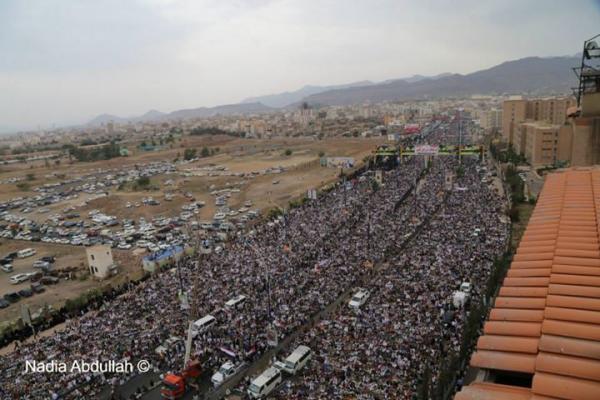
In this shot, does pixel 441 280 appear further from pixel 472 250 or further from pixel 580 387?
pixel 580 387

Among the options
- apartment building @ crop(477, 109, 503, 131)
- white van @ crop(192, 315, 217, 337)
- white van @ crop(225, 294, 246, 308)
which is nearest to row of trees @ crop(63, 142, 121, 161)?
white van @ crop(225, 294, 246, 308)

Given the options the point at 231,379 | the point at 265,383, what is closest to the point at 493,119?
the point at 231,379

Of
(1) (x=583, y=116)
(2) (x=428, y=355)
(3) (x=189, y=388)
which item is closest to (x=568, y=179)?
(1) (x=583, y=116)

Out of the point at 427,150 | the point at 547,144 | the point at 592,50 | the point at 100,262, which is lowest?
the point at 100,262

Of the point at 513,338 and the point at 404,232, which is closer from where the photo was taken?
the point at 513,338

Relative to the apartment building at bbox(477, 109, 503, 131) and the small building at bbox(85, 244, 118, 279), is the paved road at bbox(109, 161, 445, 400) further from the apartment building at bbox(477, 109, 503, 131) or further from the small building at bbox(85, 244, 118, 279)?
the apartment building at bbox(477, 109, 503, 131)

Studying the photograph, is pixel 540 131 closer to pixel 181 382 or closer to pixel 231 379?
pixel 231 379

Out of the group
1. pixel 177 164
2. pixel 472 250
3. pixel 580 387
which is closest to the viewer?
pixel 580 387
